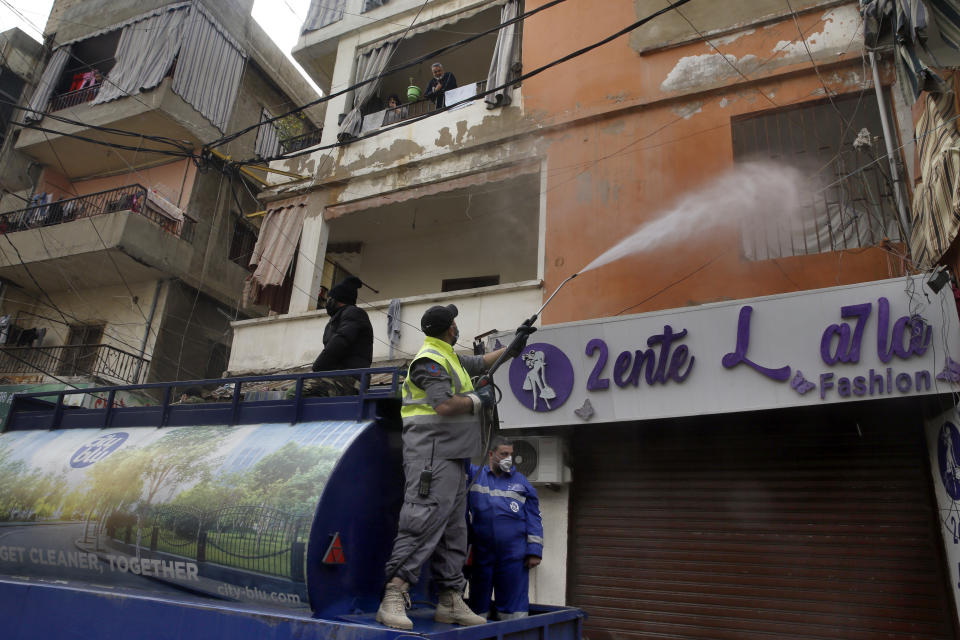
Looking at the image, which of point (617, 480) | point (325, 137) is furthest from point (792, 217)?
point (325, 137)

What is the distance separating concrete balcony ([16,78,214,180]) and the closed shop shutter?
13.0 m

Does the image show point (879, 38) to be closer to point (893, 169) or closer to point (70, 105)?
point (893, 169)

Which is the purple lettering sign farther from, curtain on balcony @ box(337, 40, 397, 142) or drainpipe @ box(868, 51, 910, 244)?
curtain on balcony @ box(337, 40, 397, 142)

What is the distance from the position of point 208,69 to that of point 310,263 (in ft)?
28.7

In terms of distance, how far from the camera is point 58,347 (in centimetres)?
1434

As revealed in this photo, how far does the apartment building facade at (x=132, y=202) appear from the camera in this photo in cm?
1462


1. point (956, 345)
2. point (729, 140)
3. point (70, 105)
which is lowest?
point (956, 345)

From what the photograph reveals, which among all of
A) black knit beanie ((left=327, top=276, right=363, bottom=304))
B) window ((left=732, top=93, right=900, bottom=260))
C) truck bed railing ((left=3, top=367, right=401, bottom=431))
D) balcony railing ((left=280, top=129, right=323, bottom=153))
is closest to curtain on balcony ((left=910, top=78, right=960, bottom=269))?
window ((left=732, top=93, right=900, bottom=260))

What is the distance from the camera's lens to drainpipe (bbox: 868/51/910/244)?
6641 millimetres

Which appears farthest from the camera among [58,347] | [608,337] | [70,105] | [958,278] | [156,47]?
[70,105]

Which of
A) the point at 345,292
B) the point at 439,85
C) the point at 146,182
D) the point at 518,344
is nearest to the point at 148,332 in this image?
the point at 146,182

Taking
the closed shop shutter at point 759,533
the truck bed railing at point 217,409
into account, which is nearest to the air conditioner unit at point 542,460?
the closed shop shutter at point 759,533

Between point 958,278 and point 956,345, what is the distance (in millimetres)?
669

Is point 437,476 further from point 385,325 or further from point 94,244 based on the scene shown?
point 94,244
